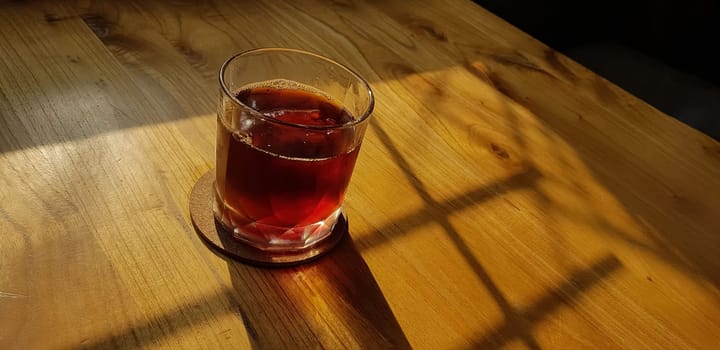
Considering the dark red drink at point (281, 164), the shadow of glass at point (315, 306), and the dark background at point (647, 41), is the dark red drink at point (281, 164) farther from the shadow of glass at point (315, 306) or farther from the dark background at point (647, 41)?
the dark background at point (647, 41)

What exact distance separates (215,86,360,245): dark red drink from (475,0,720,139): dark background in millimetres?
1306

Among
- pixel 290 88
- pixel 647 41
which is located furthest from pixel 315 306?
pixel 647 41

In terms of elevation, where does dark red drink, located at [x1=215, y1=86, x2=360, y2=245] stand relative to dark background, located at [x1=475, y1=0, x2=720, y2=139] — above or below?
above

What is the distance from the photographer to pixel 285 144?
1.79 feet

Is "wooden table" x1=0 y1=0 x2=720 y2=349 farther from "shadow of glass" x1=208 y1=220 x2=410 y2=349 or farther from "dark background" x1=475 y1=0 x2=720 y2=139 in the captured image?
"dark background" x1=475 y1=0 x2=720 y2=139

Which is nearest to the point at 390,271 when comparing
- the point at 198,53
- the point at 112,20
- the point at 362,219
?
the point at 362,219

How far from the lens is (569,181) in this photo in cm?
80

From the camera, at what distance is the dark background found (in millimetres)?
1782

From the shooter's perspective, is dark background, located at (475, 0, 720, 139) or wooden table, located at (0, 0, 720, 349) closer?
wooden table, located at (0, 0, 720, 349)

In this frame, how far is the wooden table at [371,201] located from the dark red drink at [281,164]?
0.04 metres

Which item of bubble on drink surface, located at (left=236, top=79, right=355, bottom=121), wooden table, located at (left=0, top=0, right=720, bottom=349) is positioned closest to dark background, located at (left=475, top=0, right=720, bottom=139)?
wooden table, located at (left=0, top=0, right=720, bottom=349)

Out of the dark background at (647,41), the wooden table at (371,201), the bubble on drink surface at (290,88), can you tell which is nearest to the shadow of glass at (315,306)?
the wooden table at (371,201)

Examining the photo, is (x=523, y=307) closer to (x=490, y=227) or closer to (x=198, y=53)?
(x=490, y=227)

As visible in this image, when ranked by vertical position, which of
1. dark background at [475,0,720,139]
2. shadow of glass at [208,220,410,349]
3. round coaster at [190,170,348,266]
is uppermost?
round coaster at [190,170,348,266]
